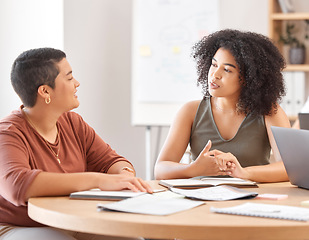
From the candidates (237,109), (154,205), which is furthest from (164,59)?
(154,205)

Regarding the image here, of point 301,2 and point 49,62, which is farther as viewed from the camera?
point 301,2

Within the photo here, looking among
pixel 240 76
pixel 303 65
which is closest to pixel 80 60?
pixel 303 65

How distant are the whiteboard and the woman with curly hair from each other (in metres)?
1.71

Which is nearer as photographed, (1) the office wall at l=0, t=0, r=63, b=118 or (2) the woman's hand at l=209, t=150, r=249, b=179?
(2) the woman's hand at l=209, t=150, r=249, b=179

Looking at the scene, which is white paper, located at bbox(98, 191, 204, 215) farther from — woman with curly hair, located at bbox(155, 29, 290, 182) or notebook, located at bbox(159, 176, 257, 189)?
woman with curly hair, located at bbox(155, 29, 290, 182)

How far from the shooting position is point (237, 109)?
7.27ft

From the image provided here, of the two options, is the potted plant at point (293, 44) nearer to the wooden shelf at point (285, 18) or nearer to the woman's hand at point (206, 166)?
the wooden shelf at point (285, 18)

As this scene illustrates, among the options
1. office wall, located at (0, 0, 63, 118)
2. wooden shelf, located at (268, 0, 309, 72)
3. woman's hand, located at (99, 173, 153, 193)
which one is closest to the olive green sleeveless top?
woman's hand, located at (99, 173, 153, 193)

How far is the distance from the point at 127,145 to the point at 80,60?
96 cm

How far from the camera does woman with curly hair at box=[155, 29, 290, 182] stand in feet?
7.06

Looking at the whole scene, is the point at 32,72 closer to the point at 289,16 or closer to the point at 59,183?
the point at 59,183

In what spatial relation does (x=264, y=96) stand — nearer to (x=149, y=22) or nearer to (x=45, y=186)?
(x=45, y=186)

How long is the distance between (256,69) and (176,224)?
118 cm

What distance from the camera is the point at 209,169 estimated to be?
186 centimetres
